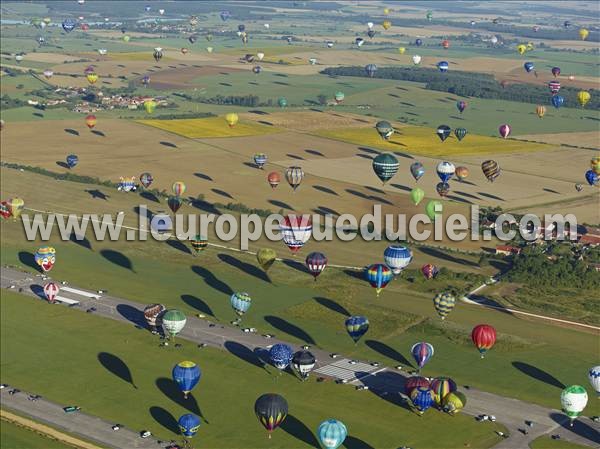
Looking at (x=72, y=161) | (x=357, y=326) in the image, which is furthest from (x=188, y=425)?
(x=72, y=161)

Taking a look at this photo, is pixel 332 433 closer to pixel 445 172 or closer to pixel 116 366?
pixel 116 366

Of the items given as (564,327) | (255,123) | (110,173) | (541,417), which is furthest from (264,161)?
(541,417)

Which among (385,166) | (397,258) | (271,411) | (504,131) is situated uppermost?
(271,411)

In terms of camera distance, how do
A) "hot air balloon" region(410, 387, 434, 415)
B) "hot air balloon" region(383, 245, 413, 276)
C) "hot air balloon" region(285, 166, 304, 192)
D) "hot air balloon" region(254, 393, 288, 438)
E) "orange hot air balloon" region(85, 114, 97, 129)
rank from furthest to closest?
"orange hot air balloon" region(85, 114, 97, 129), "hot air balloon" region(285, 166, 304, 192), "hot air balloon" region(383, 245, 413, 276), "hot air balloon" region(410, 387, 434, 415), "hot air balloon" region(254, 393, 288, 438)

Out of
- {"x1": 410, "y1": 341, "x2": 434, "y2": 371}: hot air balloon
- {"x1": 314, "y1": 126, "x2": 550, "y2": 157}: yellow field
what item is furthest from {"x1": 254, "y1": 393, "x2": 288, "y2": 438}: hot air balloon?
{"x1": 314, "y1": 126, "x2": 550, "y2": 157}: yellow field

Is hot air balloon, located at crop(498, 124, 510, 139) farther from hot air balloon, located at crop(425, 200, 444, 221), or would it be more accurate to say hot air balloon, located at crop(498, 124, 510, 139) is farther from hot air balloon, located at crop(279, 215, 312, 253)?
hot air balloon, located at crop(279, 215, 312, 253)

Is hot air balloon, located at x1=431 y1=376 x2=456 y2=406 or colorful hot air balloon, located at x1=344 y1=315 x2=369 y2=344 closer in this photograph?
hot air balloon, located at x1=431 y1=376 x2=456 y2=406

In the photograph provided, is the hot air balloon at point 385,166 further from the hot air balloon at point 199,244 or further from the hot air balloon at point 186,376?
the hot air balloon at point 186,376
